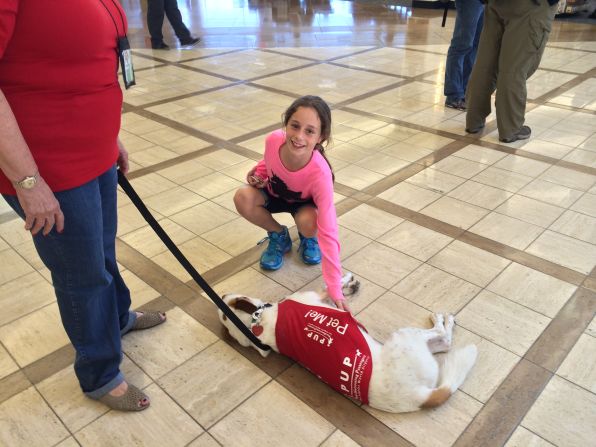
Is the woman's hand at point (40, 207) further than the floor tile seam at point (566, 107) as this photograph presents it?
No

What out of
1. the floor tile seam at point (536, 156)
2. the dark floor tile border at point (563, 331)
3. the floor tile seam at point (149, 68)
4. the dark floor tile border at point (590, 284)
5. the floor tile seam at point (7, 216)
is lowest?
the dark floor tile border at point (563, 331)

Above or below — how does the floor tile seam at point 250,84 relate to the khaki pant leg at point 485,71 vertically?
below

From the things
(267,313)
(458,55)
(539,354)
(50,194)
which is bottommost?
(539,354)

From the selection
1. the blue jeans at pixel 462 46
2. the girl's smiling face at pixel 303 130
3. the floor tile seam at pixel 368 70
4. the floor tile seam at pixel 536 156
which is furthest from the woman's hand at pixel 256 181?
the floor tile seam at pixel 368 70

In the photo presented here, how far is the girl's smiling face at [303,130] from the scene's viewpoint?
81.3 inches

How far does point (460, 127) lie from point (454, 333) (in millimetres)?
2769

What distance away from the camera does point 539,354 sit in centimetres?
201

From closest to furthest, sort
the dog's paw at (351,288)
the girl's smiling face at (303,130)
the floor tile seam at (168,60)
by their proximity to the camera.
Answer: the girl's smiling face at (303,130)
the dog's paw at (351,288)
the floor tile seam at (168,60)

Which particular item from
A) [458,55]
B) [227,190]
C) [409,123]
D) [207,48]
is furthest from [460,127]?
[207,48]

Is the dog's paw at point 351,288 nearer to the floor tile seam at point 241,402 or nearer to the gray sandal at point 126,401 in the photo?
the floor tile seam at point 241,402

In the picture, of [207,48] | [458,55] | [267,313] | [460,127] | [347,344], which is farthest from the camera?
[207,48]

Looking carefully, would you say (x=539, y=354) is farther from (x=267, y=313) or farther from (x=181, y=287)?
(x=181, y=287)

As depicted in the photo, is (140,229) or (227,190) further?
(227,190)

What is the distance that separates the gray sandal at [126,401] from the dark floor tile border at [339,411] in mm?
504
